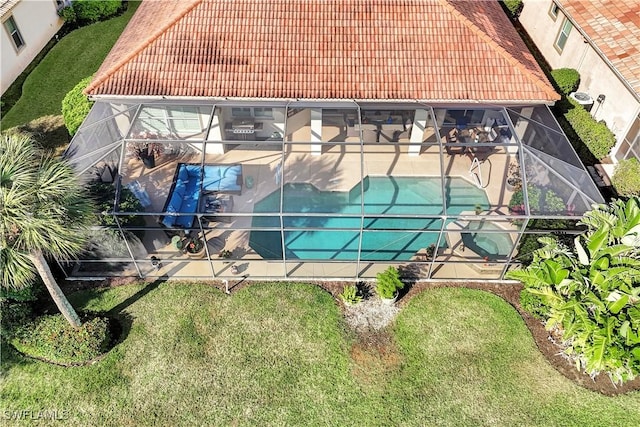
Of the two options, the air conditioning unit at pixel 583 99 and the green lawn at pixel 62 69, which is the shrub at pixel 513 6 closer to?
the air conditioning unit at pixel 583 99

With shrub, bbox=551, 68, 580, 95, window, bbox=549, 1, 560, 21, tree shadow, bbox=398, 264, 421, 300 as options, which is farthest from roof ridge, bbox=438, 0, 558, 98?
window, bbox=549, 1, 560, 21

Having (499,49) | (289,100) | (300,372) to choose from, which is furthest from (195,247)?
(499,49)

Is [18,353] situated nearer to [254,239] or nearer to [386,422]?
[254,239]

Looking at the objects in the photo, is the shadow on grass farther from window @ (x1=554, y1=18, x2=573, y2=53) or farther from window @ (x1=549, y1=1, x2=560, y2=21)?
window @ (x1=549, y1=1, x2=560, y2=21)

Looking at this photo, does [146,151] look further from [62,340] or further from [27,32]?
[27,32]

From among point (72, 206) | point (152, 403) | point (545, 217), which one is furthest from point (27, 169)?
point (545, 217)

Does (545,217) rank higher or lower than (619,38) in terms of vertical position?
lower
